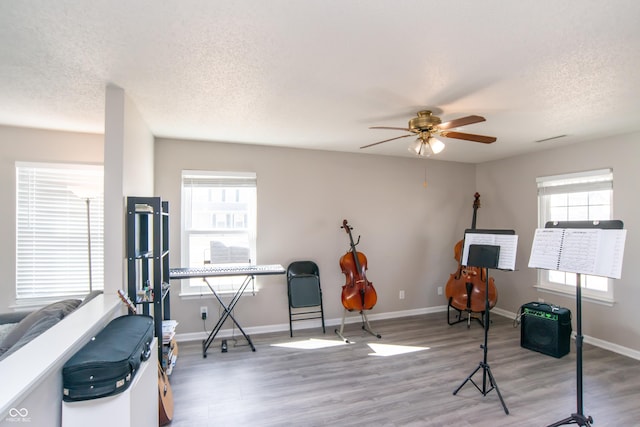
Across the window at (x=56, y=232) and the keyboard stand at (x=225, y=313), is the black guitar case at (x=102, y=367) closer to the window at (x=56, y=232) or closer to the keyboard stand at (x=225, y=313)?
the keyboard stand at (x=225, y=313)

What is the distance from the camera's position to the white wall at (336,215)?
3.57 meters

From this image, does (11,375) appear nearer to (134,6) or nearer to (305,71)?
(134,6)

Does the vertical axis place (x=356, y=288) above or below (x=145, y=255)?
below

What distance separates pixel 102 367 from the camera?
4.27ft

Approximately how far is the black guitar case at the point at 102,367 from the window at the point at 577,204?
14.5 ft

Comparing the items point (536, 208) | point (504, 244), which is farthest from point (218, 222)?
point (536, 208)

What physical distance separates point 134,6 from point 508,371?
3.81 metres

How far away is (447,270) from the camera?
4.70 meters

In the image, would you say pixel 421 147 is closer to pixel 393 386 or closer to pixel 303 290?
pixel 393 386

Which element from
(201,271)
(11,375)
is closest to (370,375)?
(201,271)

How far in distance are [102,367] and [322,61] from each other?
6.17 feet

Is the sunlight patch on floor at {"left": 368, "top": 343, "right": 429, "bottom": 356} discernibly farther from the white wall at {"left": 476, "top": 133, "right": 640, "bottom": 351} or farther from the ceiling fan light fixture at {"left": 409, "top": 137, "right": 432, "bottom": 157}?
the ceiling fan light fixture at {"left": 409, "top": 137, "right": 432, "bottom": 157}

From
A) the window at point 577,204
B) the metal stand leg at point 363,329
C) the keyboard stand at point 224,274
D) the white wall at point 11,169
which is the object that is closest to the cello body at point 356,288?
the metal stand leg at point 363,329

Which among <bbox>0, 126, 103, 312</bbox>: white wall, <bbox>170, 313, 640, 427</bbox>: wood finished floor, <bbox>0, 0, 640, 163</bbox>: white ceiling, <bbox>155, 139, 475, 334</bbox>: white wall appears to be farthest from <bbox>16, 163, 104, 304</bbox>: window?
<bbox>170, 313, 640, 427</bbox>: wood finished floor
